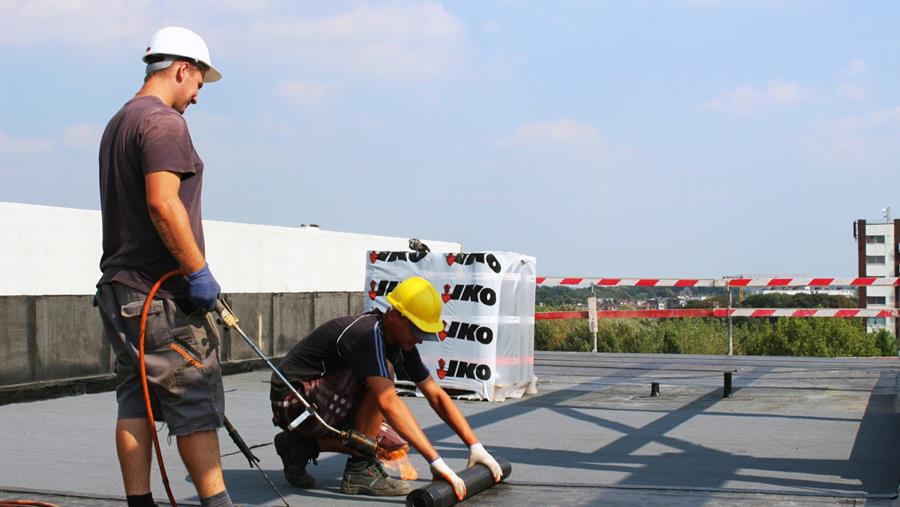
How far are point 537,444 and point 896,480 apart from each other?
273 cm

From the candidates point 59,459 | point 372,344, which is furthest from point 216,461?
point 59,459

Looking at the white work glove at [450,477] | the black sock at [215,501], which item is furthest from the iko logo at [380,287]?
the black sock at [215,501]

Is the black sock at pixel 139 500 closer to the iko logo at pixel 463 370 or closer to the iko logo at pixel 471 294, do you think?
the iko logo at pixel 463 370

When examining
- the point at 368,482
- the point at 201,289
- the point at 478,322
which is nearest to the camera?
the point at 201,289

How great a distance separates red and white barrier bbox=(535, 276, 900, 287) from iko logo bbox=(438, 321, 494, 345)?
8.57 meters

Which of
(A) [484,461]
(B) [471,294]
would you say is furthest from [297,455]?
(B) [471,294]

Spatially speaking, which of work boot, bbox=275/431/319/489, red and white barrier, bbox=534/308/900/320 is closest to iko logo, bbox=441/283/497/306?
work boot, bbox=275/431/319/489

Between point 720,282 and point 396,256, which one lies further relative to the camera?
point 720,282

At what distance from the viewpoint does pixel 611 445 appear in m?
8.43

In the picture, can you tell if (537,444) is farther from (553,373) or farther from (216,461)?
(553,373)

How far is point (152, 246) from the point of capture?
4770 millimetres

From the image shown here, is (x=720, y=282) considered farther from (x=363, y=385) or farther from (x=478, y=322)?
(x=363, y=385)

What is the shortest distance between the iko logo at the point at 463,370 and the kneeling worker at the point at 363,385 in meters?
5.06

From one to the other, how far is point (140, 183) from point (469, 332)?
741cm
